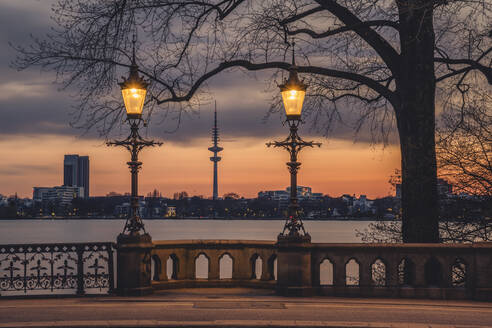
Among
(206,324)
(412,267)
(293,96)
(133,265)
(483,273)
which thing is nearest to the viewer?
(206,324)

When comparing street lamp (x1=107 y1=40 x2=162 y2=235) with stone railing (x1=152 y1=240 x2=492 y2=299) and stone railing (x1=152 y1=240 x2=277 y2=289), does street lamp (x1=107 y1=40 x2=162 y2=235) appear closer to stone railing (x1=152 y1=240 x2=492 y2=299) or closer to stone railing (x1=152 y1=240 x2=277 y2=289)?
stone railing (x1=152 y1=240 x2=277 y2=289)

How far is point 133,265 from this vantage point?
46.5ft

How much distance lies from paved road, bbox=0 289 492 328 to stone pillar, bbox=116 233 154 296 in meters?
0.39

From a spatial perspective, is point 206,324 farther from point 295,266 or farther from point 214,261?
point 214,261

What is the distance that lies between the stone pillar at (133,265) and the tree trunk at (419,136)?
21.5 feet

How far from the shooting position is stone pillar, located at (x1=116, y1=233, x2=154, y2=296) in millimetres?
14156

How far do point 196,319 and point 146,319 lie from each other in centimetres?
79

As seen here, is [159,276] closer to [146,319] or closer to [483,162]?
[146,319]

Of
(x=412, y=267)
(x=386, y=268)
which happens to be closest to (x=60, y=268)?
(x=386, y=268)

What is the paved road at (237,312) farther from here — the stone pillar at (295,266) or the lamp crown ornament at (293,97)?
the lamp crown ornament at (293,97)

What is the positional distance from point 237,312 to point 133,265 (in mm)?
3340

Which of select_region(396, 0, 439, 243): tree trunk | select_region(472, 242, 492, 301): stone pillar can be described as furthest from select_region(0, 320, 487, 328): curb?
select_region(396, 0, 439, 243): tree trunk

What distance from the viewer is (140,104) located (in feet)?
49.1

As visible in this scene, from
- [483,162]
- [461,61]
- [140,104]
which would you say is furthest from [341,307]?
[461,61]
